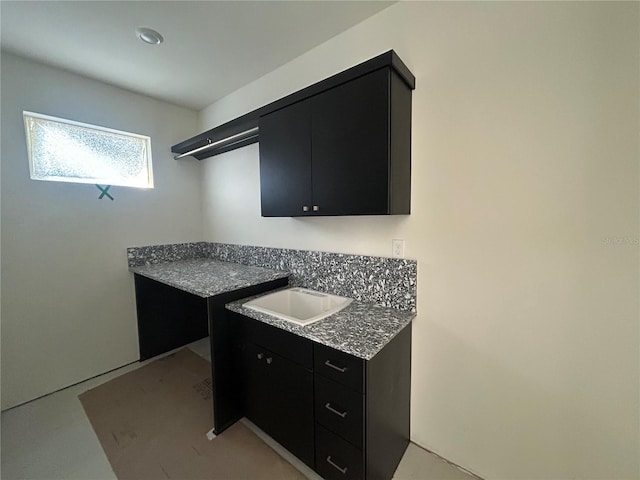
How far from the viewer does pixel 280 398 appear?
4.76ft

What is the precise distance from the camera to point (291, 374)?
4.50 ft

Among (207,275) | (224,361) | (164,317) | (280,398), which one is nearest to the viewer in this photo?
(280,398)


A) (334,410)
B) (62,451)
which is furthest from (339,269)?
(62,451)

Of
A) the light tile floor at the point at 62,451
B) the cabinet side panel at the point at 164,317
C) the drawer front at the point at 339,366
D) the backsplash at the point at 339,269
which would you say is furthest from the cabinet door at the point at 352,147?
the cabinet side panel at the point at 164,317

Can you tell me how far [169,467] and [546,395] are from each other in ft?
6.47

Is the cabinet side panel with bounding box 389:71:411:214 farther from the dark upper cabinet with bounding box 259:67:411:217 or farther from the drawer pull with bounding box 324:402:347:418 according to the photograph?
the drawer pull with bounding box 324:402:347:418

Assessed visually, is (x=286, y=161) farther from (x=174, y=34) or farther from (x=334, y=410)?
(x=334, y=410)

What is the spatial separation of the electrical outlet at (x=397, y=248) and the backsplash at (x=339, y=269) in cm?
3

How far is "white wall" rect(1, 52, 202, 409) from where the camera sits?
188 cm

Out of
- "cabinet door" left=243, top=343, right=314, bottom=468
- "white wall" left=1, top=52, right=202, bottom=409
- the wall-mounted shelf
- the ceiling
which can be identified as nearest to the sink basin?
"cabinet door" left=243, top=343, right=314, bottom=468

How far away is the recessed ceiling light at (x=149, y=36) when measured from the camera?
1607mm

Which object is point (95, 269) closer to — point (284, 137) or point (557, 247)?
point (284, 137)

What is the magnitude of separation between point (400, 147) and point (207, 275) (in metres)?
1.70

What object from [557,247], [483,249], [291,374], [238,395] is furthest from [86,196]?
[557,247]
